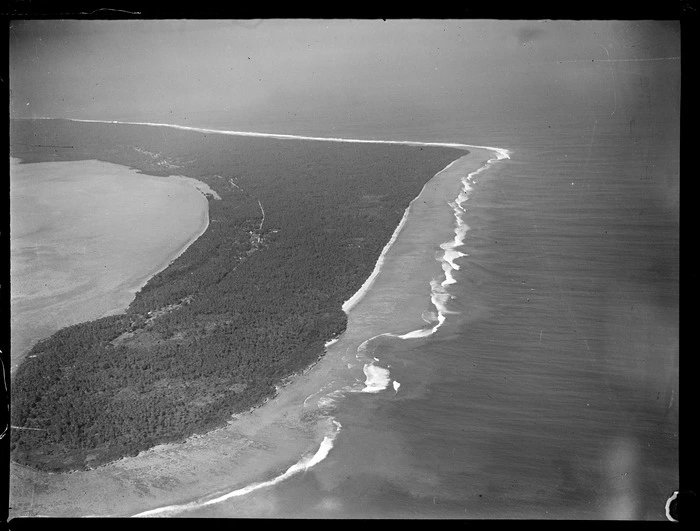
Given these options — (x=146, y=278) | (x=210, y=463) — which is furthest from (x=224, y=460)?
(x=146, y=278)

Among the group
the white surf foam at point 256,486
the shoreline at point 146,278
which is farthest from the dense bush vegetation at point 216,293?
the white surf foam at point 256,486

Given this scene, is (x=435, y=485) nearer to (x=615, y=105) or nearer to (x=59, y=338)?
(x=59, y=338)

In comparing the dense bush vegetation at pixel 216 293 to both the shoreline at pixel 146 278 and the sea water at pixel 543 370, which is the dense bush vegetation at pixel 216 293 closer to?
the shoreline at pixel 146 278

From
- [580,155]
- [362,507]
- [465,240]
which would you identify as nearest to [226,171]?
[465,240]

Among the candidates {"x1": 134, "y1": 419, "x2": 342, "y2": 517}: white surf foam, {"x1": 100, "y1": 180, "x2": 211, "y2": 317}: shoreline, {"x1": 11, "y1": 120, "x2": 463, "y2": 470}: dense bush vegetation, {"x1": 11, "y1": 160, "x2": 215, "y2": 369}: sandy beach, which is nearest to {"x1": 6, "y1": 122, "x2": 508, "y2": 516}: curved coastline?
{"x1": 134, "y1": 419, "x2": 342, "y2": 517}: white surf foam

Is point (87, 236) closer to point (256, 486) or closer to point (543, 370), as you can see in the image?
point (256, 486)
